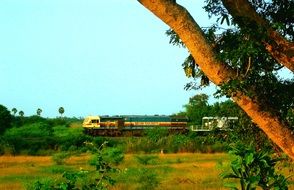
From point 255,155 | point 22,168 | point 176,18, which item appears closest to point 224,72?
point 176,18

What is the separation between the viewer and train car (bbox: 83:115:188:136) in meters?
78.1

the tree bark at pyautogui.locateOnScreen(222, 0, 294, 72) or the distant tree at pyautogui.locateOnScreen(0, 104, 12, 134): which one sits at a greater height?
the distant tree at pyautogui.locateOnScreen(0, 104, 12, 134)

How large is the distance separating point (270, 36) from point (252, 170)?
13.2ft

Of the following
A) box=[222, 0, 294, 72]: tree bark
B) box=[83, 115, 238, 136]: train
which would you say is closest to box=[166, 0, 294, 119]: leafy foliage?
box=[222, 0, 294, 72]: tree bark

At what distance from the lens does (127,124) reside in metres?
80.7

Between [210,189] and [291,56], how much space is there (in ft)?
55.6

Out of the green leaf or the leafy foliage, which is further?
the leafy foliage

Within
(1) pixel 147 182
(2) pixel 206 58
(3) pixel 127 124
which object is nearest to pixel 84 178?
(2) pixel 206 58

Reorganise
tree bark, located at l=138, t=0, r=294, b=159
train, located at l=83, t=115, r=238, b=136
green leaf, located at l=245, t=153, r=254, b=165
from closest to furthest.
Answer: green leaf, located at l=245, t=153, r=254, b=165
tree bark, located at l=138, t=0, r=294, b=159
train, located at l=83, t=115, r=238, b=136

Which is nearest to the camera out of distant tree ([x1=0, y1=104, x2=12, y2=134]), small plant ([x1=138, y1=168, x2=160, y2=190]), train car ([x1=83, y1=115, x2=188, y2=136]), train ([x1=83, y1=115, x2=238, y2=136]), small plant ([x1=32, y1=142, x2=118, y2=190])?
small plant ([x1=32, y1=142, x2=118, y2=190])

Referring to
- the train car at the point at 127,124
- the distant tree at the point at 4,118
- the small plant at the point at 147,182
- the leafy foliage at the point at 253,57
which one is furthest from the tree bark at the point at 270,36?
the train car at the point at 127,124

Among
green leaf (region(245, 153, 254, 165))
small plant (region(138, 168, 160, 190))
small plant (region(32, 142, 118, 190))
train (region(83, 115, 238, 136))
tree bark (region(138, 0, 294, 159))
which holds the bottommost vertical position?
small plant (region(138, 168, 160, 190))

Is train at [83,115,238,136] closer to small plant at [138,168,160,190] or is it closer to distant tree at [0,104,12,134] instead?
distant tree at [0,104,12,134]

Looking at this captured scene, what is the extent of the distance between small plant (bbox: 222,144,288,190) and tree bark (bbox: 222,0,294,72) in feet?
12.5
